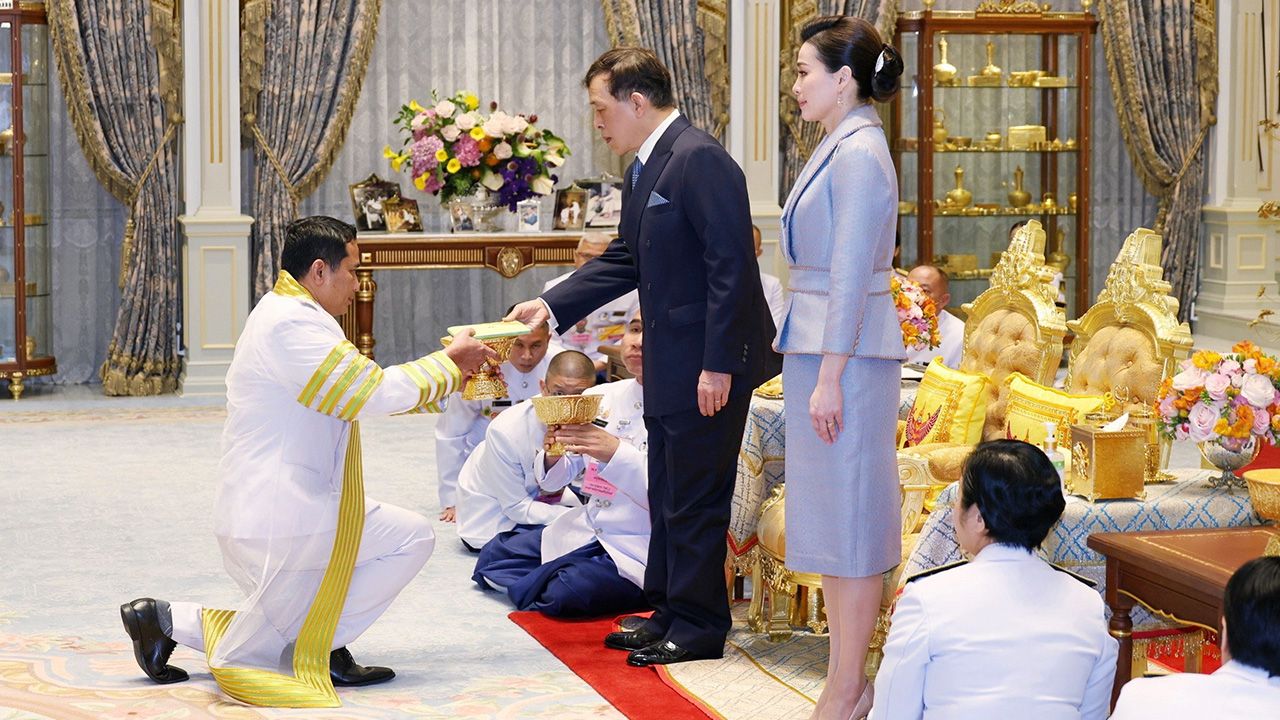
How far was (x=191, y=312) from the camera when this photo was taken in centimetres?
946

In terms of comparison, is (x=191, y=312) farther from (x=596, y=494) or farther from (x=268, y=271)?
(x=596, y=494)

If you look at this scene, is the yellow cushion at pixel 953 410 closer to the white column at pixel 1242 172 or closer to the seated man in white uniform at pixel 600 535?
the seated man in white uniform at pixel 600 535

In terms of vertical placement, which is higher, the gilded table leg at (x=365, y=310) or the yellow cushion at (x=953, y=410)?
the gilded table leg at (x=365, y=310)

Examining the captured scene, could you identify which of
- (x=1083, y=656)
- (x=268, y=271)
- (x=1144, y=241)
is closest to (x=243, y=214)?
(x=268, y=271)

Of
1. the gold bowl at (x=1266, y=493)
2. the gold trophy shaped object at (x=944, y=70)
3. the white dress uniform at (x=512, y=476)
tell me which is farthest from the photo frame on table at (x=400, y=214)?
the gold bowl at (x=1266, y=493)

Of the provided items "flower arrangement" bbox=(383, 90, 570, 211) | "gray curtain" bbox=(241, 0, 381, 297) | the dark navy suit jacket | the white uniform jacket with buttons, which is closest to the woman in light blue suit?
the dark navy suit jacket

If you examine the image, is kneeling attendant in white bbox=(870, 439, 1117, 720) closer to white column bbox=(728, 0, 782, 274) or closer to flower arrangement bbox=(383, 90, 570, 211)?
flower arrangement bbox=(383, 90, 570, 211)

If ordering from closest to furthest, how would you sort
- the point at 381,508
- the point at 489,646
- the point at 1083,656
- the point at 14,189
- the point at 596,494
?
1. the point at 1083,656
2. the point at 381,508
3. the point at 489,646
4. the point at 596,494
5. the point at 14,189

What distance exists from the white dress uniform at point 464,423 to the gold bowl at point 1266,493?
10.7ft

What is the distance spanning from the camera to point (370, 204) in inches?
376

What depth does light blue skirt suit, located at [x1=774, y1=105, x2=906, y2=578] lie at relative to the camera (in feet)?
12.4

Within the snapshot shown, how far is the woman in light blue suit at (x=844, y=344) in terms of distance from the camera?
12.4ft

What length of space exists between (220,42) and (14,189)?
4.57ft

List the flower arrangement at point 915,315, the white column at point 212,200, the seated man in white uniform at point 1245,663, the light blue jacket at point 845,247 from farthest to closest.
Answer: the white column at point 212,200
the flower arrangement at point 915,315
the light blue jacket at point 845,247
the seated man in white uniform at point 1245,663
